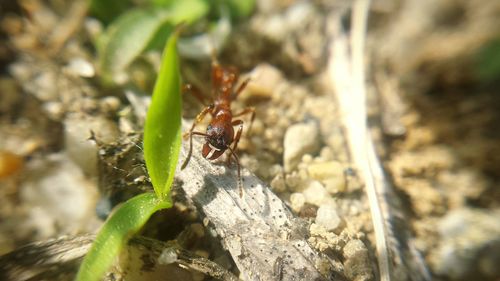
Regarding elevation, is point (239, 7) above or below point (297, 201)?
above

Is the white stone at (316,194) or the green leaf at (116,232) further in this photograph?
the white stone at (316,194)

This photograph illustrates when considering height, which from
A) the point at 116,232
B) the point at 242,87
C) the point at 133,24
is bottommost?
the point at 116,232

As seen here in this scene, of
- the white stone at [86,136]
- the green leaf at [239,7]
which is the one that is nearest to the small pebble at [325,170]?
the white stone at [86,136]

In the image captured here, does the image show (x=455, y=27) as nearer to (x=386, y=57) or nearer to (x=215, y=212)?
(x=386, y=57)

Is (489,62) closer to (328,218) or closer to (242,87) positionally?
(242,87)

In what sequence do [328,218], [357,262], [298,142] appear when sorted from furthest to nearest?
1. [298,142]
2. [328,218]
3. [357,262]

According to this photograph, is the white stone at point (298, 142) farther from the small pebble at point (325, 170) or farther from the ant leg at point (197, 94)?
the ant leg at point (197, 94)

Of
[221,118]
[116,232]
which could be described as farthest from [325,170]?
[116,232]
